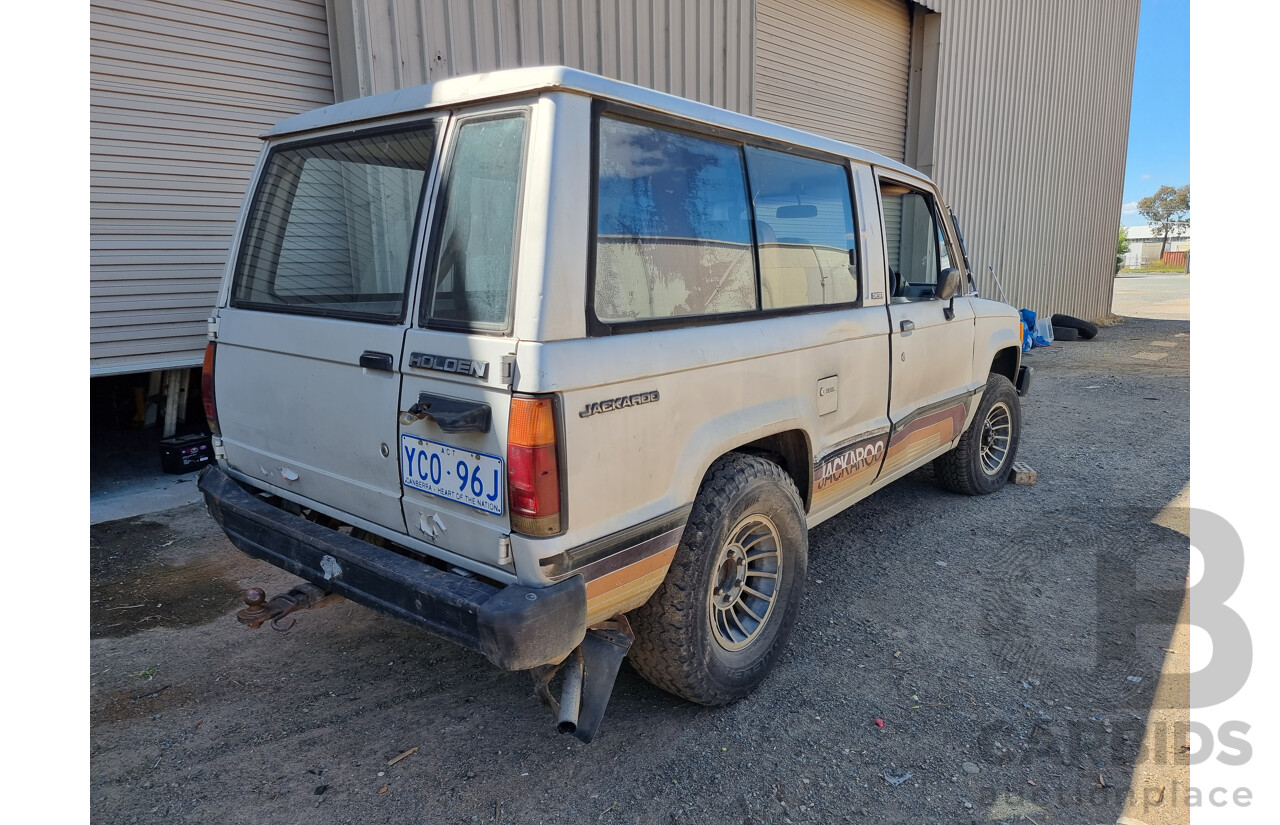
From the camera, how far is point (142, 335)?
5258 mm

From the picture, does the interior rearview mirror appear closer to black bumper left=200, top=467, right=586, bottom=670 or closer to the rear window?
the rear window

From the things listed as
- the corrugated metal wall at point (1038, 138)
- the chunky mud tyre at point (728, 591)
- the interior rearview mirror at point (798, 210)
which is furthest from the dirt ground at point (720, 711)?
the corrugated metal wall at point (1038, 138)

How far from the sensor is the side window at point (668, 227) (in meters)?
2.41

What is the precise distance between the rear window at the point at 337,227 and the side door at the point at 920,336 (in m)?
2.38

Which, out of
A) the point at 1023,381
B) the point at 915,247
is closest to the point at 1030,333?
the point at 1023,381

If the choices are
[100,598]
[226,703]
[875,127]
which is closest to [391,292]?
[226,703]

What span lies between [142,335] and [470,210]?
4.10 metres

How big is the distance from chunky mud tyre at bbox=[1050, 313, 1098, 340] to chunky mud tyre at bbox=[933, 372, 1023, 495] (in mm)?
10516

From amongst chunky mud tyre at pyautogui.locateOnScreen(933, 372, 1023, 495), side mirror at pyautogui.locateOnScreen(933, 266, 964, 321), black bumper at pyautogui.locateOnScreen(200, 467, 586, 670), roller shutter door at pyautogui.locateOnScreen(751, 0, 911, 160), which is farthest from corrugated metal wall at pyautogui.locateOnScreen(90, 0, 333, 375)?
chunky mud tyre at pyautogui.locateOnScreen(933, 372, 1023, 495)

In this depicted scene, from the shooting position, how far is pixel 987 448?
5395 millimetres

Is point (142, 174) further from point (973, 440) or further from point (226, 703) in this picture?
point (973, 440)

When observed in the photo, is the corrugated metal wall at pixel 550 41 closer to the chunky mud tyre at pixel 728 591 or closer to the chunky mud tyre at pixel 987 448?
the chunky mud tyre at pixel 728 591

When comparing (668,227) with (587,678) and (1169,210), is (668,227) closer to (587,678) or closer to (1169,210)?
(587,678)

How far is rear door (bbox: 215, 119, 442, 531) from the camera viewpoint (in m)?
2.51
